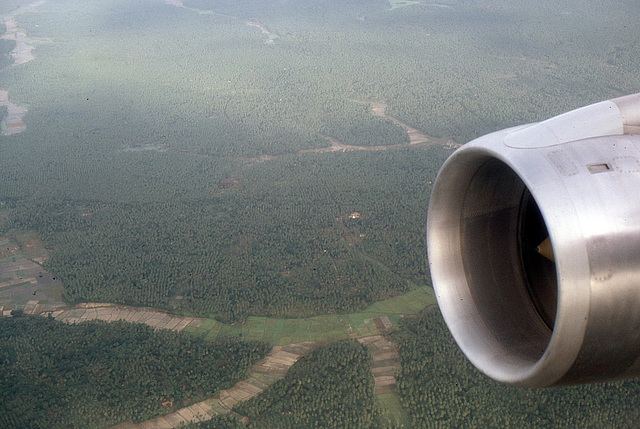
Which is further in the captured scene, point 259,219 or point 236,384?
point 259,219

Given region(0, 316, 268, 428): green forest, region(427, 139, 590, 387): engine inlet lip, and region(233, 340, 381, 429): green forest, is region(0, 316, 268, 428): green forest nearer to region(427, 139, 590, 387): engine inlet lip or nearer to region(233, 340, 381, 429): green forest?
region(233, 340, 381, 429): green forest

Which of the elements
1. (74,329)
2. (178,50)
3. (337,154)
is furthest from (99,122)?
(74,329)

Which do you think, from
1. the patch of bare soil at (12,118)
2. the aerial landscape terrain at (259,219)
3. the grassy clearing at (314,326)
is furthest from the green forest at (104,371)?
the patch of bare soil at (12,118)

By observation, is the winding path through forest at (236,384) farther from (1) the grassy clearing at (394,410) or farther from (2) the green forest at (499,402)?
(2) the green forest at (499,402)

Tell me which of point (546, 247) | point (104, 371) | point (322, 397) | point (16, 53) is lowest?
point (16, 53)

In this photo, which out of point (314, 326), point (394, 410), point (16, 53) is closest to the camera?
point (394, 410)

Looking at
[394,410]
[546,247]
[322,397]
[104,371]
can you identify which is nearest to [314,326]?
[322,397]

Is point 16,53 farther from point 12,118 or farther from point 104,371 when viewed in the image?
point 104,371
